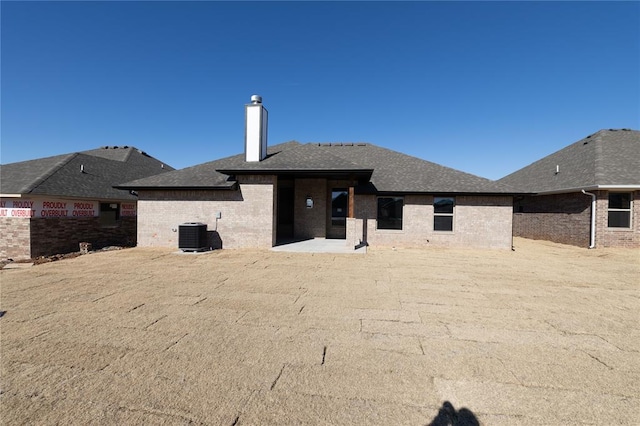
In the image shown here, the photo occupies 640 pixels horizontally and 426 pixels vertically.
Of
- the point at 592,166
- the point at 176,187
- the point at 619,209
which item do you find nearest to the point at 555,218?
the point at 619,209

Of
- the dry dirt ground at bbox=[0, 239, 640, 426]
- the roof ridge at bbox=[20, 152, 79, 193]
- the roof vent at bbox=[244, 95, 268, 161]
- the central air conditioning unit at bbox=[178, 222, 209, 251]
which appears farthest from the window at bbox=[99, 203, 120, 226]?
the roof vent at bbox=[244, 95, 268, 161]

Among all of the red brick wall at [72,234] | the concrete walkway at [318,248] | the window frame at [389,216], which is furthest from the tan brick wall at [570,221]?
the red brick wall at [72,234]

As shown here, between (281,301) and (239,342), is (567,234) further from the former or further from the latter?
(239,342)

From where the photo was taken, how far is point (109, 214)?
14.8 metres

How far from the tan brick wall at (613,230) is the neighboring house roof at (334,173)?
4.90 meters

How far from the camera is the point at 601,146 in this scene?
16.1 m

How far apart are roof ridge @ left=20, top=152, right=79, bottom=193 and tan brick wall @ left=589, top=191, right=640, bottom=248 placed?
1033 inches

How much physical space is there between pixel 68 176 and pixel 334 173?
1396 cm

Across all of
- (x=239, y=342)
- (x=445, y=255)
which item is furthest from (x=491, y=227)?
(x=239, y=342)

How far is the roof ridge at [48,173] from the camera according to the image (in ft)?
36.7

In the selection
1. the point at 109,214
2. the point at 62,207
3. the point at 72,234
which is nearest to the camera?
the point at 62,207

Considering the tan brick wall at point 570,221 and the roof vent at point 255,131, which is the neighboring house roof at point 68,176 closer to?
the roof vent at point 255,131

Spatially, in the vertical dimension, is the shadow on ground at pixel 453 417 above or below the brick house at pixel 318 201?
below

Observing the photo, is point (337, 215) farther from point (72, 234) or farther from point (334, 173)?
point (72, 234)
